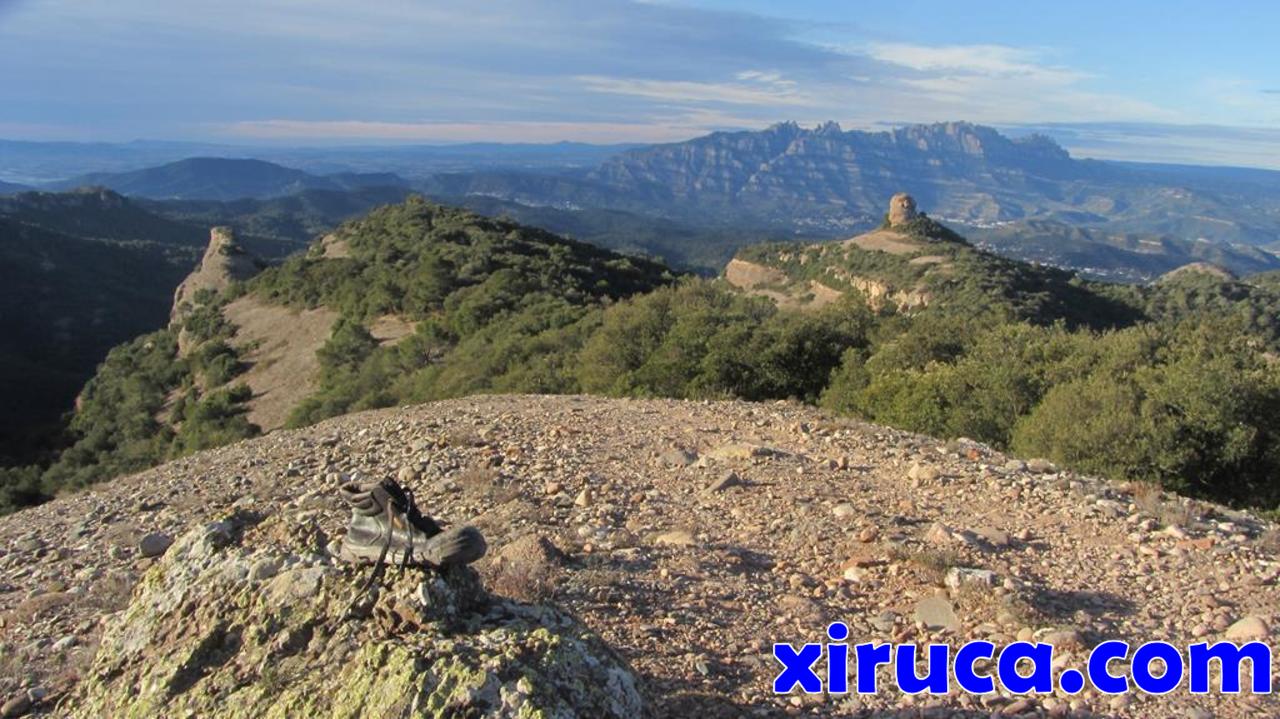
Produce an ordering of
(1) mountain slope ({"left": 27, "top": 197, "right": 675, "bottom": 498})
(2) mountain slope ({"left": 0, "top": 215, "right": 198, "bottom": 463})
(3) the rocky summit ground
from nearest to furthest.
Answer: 1. (3) the rocky summit ground
2. (1) mountain slope ({"left": 27, "top": 197, "right": 675, "bottom": 498})
3. (2) mountain slope ({"left": 0, "top": 215, "right": 198, "bottom": 463})

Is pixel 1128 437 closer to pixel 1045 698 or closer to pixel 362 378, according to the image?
pixel 1045 698

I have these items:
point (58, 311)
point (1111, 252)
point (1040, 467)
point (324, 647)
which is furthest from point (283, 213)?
point (324, 647)

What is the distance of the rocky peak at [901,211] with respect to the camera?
218 ft

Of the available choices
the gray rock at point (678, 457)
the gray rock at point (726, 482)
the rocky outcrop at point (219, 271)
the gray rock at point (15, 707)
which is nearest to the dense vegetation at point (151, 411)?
the rocky outcrop at point (219, 271)

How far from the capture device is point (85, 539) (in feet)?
25.8

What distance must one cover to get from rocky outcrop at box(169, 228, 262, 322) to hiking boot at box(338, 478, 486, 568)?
48894 mm

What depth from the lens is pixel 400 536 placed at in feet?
12.2

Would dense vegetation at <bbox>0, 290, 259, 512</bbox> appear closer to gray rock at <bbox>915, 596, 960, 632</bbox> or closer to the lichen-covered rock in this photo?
the lichen-covered rock

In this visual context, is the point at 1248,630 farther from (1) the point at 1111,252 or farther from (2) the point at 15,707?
(1) the point at 1111,252

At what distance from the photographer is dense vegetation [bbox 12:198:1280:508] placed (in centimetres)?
1171

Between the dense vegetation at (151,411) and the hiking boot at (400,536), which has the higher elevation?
the hiking boot at (400,536)

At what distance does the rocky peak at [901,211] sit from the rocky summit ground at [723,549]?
59819 mm

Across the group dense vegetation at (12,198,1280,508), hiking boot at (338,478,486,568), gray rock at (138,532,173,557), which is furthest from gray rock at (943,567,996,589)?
gray rock at (138,532,173,557)

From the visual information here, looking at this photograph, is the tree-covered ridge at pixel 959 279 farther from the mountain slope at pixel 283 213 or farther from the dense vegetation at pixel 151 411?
the mountain slope at pixel 283 213
